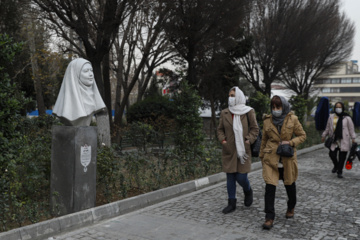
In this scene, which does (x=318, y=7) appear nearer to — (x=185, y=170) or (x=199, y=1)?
(x=199, y=1)

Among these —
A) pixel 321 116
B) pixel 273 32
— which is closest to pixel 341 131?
pixel 321 116

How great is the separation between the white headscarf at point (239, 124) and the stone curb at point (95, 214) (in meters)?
1.83

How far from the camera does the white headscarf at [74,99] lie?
562cm

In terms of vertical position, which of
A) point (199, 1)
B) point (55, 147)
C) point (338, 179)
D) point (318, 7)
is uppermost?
point (318, 7)

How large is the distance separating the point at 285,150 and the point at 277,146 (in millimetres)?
189

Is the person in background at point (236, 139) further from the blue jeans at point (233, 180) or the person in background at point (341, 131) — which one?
the person in background at point (341, 131)

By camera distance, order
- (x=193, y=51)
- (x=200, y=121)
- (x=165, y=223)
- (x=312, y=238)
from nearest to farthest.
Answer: (x=312, y=238) < (x=165, y=223) < (x=200, y=121) < (x=193, y=51)

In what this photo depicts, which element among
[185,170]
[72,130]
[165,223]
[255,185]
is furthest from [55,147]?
[255,185]

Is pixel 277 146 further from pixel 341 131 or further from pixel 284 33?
pixel 284 33

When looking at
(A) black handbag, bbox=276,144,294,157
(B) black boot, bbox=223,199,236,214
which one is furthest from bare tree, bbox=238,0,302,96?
(A) black handbag, bbox=276,144,294,157

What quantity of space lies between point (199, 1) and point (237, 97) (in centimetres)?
1003

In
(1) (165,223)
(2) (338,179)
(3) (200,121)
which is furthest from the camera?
(3) (200,121)

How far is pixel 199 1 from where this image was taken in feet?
48.9

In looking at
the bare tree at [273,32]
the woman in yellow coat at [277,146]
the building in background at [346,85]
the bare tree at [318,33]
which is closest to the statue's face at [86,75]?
the woman in yellow coat at [277,146]
